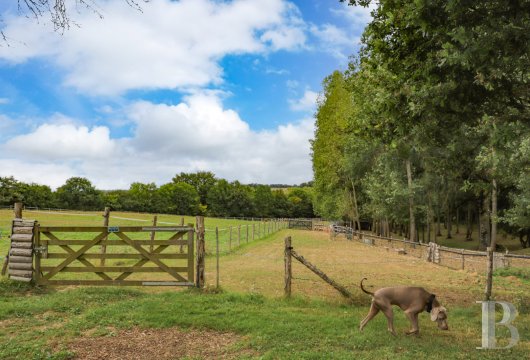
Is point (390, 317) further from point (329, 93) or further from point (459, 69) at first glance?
point (329, 93)

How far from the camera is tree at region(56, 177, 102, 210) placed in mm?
106188

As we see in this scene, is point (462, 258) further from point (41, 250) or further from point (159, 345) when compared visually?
point (41, 250)

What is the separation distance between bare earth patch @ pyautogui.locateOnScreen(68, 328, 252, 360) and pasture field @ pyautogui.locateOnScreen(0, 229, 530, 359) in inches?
0.7

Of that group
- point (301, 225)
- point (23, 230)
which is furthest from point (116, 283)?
point (301, 225)

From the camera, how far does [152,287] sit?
1241 centimetres

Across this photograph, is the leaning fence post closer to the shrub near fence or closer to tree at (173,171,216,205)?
the shrub near fence


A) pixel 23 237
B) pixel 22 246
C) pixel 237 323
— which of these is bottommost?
pixel 237 323

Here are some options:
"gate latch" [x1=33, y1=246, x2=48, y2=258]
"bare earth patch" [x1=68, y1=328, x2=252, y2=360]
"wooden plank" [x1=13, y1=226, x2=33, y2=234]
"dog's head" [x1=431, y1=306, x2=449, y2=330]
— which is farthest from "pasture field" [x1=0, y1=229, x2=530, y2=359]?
"wooden plank" [x1=13, y1=226, x2=33, y2=234]

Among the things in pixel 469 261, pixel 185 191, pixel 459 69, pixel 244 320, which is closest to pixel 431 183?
pixel 469 261

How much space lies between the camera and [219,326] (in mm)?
8484

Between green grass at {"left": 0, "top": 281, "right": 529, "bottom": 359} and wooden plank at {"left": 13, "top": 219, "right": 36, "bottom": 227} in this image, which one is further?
wooden plank at {"left": 13, "top": 219, "right": 36, "bottom": 227}

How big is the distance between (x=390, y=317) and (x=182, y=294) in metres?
5.64

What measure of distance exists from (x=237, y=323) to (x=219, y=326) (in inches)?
14.9

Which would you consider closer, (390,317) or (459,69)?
(390,317)
